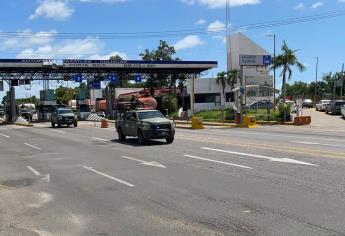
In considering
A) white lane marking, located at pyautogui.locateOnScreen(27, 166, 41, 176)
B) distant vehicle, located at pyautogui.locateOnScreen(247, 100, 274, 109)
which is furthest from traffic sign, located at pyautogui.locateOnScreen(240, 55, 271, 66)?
white lane marking, located at pyautogui.locateOnScreen(27, 166, 41, 176)

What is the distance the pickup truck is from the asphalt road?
525 cm

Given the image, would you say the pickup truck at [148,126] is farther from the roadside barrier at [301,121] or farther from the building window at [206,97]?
the building window at [206,97]

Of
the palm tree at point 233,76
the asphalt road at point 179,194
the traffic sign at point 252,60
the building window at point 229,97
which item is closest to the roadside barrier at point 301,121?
the traffic sign at point 252,60

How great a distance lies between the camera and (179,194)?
37.0 feet

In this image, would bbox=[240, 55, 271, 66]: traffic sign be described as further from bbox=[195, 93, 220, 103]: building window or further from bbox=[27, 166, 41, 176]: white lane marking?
bbox=[195, 93, 220, 103]: building window

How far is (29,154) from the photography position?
74.2 feet

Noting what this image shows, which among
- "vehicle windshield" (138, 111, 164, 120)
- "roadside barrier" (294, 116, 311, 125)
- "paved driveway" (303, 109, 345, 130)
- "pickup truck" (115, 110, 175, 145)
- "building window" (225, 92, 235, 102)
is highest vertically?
"building window" (225, 92, 235, 102)

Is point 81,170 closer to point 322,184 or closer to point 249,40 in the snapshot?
point 322,184

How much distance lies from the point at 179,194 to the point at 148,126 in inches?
560

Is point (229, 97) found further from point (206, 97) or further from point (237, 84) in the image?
point (237, 84)

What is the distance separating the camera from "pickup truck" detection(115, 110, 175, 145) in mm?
25364

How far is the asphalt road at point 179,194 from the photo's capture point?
841 cm

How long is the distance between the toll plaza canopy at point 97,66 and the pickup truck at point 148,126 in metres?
45.1

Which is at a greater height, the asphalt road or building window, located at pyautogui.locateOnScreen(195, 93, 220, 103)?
building window, located at pyautogui.locateOnScreen(195, 93, 220, 103)
